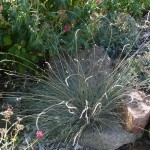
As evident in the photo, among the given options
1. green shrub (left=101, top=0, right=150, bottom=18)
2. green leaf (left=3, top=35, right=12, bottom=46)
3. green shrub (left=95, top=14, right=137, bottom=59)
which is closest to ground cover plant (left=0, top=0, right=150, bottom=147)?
green leaf (left=3, top=35, right=12, bottom=46)

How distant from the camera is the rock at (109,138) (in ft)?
9.84

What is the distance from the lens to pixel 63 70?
10.9ft

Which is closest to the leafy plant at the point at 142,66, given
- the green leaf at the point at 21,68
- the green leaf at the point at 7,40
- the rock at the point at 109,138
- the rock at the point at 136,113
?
the rock at the point at 136,113

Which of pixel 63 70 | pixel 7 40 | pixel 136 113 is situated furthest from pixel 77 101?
pixel 7 40

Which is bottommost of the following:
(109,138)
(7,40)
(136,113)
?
(109,138)

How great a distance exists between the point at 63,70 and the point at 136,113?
76cm

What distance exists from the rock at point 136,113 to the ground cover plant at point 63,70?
0.09m

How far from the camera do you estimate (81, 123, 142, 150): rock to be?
3000 millimetres

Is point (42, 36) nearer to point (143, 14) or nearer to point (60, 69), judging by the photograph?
point (60, 69)

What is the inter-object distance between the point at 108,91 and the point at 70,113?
352mm

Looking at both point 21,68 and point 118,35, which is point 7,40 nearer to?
point 21,68

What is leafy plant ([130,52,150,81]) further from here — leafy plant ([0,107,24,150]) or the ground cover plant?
leafy plant ([0,107,24,150])

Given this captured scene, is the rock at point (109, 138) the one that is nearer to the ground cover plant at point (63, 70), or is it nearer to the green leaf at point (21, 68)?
the ground cover plant at point (63, 70)

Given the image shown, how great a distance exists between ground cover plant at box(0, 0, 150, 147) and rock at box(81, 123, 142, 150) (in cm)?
6
